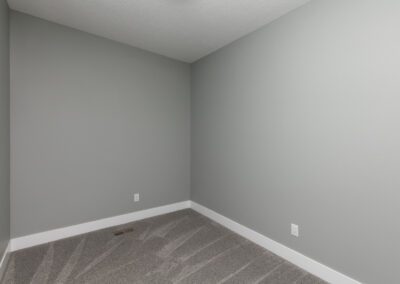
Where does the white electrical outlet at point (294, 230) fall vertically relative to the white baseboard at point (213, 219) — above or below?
above

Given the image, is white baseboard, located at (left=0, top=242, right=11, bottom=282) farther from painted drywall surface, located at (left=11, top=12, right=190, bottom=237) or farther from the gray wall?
painted drywall surface, located at (left=11, top=12, right=190, bottom=237)

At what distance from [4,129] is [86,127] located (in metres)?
0.76

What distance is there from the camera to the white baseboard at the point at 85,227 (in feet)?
7.19

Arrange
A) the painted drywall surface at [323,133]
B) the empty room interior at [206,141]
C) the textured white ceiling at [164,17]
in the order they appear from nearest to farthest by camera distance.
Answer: the painted drywall surface at [323,133] < the empty room interior at [206,141] < the textured white ceiling at [164,17]

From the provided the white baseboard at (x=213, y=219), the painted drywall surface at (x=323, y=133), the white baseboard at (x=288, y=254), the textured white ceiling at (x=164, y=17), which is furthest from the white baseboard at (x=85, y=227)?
the textured white ceiling at (x=164, y=17)

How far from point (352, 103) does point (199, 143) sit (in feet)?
6.90

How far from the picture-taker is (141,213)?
2977 millimetres

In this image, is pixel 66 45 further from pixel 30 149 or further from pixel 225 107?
pixel 225 107

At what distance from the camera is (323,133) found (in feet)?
5.79

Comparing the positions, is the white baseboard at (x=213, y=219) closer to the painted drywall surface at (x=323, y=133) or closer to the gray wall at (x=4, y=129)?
the painted drywall surface at (x=323, y=133)

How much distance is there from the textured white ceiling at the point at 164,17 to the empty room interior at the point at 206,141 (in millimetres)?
19

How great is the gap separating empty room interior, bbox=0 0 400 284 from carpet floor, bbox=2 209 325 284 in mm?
18

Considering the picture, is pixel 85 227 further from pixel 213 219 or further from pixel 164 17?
pixel 164 17

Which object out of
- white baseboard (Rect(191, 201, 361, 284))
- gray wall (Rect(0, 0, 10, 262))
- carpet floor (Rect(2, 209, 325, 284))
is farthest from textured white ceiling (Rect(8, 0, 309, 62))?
carpet floor (Rect(2, 209, 325, 284))
